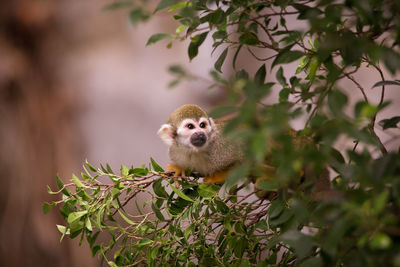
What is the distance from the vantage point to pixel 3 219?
163 inches

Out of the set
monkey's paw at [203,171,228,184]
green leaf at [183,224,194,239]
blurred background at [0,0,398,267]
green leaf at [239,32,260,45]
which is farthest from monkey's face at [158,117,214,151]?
blurred background at [0,0,398,267]

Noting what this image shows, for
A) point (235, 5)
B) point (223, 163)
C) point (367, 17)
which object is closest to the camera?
point (367, 17)

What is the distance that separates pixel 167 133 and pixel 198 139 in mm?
244

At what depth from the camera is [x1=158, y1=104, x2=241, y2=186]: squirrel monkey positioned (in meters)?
2.29

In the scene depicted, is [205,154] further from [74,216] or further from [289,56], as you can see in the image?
[289,56]

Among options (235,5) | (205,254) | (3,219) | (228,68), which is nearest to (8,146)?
(3,219)

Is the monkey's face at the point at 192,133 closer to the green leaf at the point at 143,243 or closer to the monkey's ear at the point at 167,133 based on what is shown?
the monkey's ear at the point at 167,133

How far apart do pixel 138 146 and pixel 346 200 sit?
418 cm

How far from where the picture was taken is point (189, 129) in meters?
2.39

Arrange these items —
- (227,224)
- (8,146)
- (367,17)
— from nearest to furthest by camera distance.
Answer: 1. (367,17)
2. (227,224)
3. (8,146)

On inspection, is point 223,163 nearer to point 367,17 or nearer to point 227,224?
point 227,224

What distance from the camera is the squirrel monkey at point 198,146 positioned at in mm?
2293

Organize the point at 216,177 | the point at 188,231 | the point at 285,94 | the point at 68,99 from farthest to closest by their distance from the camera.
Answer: the point at 68,99
the point at 216,177
the point at 188,231
the point at 285,94

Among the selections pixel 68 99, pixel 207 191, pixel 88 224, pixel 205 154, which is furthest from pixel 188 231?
pixel 68 99
